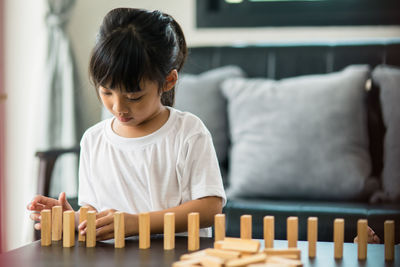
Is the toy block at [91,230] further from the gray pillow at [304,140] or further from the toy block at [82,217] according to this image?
→ the gray pillow at [304,140]

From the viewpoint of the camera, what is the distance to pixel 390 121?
1.82m

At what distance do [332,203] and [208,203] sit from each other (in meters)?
0.84

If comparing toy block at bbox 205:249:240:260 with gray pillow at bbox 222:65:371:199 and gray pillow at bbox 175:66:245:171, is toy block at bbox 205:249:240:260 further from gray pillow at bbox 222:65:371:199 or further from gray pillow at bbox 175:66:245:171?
gray pillow at bbox 175:66:245:171

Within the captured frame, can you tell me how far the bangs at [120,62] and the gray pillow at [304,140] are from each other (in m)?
0.96

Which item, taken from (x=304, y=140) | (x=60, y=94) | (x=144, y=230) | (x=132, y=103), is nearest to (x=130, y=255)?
(x=144, y=230)

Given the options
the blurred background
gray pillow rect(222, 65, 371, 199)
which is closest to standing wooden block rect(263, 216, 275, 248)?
gray pillow rect(222, 65, 371, 199)

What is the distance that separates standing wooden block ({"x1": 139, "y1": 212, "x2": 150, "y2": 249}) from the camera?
2.69ft

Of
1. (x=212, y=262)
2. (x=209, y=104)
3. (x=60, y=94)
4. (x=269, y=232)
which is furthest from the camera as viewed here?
(x=60, y=94)

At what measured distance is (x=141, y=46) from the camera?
92cm

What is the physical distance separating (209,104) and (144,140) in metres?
1.01

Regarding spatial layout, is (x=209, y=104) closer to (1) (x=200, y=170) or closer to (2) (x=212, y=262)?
(1) (x=200, y=170)

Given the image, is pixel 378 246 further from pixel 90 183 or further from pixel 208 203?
pixel 90 183

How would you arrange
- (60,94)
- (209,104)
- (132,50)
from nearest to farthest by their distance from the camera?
(132,50), (209,104), (60,94)

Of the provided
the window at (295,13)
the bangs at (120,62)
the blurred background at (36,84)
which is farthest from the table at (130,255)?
the blurred background at (36,84)
